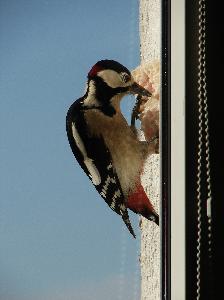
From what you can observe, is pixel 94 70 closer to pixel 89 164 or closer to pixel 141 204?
pixel 89 164

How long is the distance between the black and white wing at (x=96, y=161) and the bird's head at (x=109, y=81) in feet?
0.25

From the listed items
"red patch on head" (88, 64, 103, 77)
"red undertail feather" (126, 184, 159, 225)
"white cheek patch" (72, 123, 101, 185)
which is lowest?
"red undertail feather" (126, 184, 159, 225)

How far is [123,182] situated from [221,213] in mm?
353

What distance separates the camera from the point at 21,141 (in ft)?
5.19

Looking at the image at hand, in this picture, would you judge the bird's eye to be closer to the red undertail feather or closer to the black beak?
the black beak

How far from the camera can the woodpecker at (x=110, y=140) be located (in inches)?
53.8

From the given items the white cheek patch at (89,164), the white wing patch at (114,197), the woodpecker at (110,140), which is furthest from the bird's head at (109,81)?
the white wing patch at (114,197)

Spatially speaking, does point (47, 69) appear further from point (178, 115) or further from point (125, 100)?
point (178, 115)

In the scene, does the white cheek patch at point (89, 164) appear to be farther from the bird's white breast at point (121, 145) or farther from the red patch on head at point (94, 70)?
the red patch on head at point (94, 70)

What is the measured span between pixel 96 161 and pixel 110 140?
0.08 meters

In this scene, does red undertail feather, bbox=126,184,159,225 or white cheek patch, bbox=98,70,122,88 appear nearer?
red undertail feather, bbox=126,184,159,225

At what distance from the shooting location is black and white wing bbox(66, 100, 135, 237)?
1391mm

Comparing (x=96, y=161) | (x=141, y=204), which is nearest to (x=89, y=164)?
(x=96, y=161)

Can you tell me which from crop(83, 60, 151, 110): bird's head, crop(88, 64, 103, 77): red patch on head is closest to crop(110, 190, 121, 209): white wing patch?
crop(83, 60, 151, 110): bird's head
